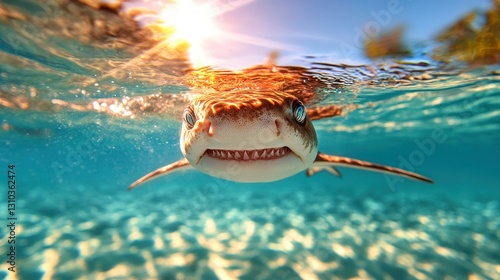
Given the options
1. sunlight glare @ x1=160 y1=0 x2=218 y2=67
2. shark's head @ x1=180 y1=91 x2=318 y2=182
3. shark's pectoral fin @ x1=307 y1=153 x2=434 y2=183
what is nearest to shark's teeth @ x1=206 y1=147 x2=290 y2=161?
shark's head @ x1=180 y1=91 x2=318 y2=182

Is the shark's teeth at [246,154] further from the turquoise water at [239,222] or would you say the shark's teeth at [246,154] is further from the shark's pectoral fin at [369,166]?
the turquoise water at [239,222]

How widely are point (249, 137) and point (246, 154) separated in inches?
20.7

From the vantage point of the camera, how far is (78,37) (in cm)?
683

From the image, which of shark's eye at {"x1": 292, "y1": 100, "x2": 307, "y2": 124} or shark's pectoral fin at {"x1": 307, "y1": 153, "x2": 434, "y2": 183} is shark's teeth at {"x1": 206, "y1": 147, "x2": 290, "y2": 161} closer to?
shark's eye at {"x1": 292, "y1": 100, "x2": 307, "y2": 124}

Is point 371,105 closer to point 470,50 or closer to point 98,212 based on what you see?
point 470,50

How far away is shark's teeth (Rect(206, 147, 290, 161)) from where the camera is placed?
303 cm

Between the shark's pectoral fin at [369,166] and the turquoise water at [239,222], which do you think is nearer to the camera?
the shark's pectoral fin at [369,166]

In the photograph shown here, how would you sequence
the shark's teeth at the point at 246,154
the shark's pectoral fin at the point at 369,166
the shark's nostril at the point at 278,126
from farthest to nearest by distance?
the shark's pectoral fin at the point at 369,166 < the shark's teeth at the point at 246,154 < the shark's nostril at the point at 278,126

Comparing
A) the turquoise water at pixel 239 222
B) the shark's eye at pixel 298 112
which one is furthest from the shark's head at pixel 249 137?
the turquoise water at pixel 239 222

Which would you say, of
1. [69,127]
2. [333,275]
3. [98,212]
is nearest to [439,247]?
[333,275]

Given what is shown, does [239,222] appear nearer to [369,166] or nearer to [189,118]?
[369,166]

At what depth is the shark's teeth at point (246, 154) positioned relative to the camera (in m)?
3.03

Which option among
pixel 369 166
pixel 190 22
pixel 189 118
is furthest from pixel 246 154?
pixel 190 22

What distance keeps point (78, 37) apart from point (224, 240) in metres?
6.16
